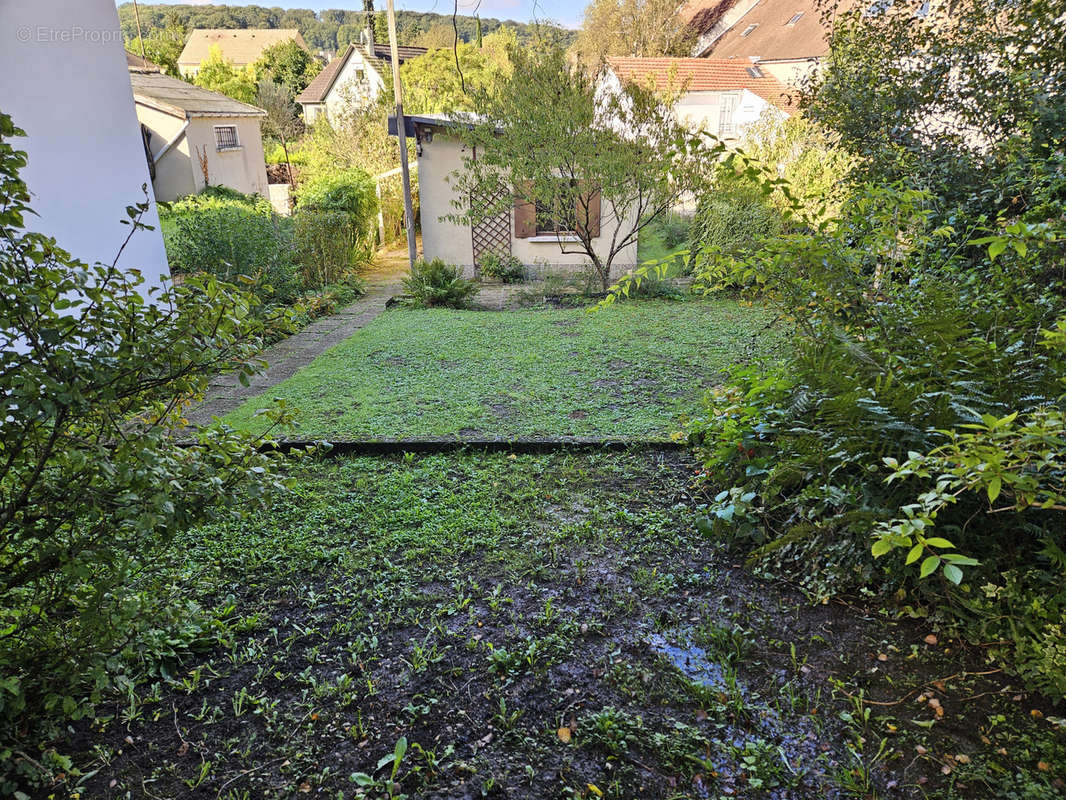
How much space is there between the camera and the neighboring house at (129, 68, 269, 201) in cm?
1809

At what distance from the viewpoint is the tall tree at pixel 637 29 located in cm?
3250

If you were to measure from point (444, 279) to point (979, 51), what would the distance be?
7220 millimetres

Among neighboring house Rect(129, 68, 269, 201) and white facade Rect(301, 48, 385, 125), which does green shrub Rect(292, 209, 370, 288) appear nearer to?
neighboring house Rect(129, 68, 269, 201)

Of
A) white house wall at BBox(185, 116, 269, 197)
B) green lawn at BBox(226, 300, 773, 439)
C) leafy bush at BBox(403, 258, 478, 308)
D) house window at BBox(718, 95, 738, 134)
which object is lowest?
green lawn at BBox(226, 300, 773, 439)

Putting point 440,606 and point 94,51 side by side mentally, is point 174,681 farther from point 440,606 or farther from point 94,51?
point 94,51

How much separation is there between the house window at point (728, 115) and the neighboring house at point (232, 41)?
46.9 meters

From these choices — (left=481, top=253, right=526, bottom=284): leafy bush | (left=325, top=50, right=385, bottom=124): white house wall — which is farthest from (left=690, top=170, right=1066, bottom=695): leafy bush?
(left=325, top=50, right=385, bottom=124): white house wall

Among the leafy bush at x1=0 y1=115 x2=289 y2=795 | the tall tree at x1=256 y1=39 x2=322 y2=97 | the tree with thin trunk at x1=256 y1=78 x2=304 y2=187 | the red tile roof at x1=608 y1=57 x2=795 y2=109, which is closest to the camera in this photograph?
the leafy bush at x1=0 y1=115 x2=289 y2=795

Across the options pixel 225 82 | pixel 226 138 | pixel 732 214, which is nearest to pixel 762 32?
pixel 732 214

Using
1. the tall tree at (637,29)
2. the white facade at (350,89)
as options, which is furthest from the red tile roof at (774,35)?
the white facade at (350,89)

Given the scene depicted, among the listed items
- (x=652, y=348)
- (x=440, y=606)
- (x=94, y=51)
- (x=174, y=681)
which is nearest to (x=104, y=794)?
(x=174, y=681)

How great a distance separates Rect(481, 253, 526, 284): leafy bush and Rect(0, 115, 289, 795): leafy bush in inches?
412

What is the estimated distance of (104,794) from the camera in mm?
1951

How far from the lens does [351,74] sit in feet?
106
